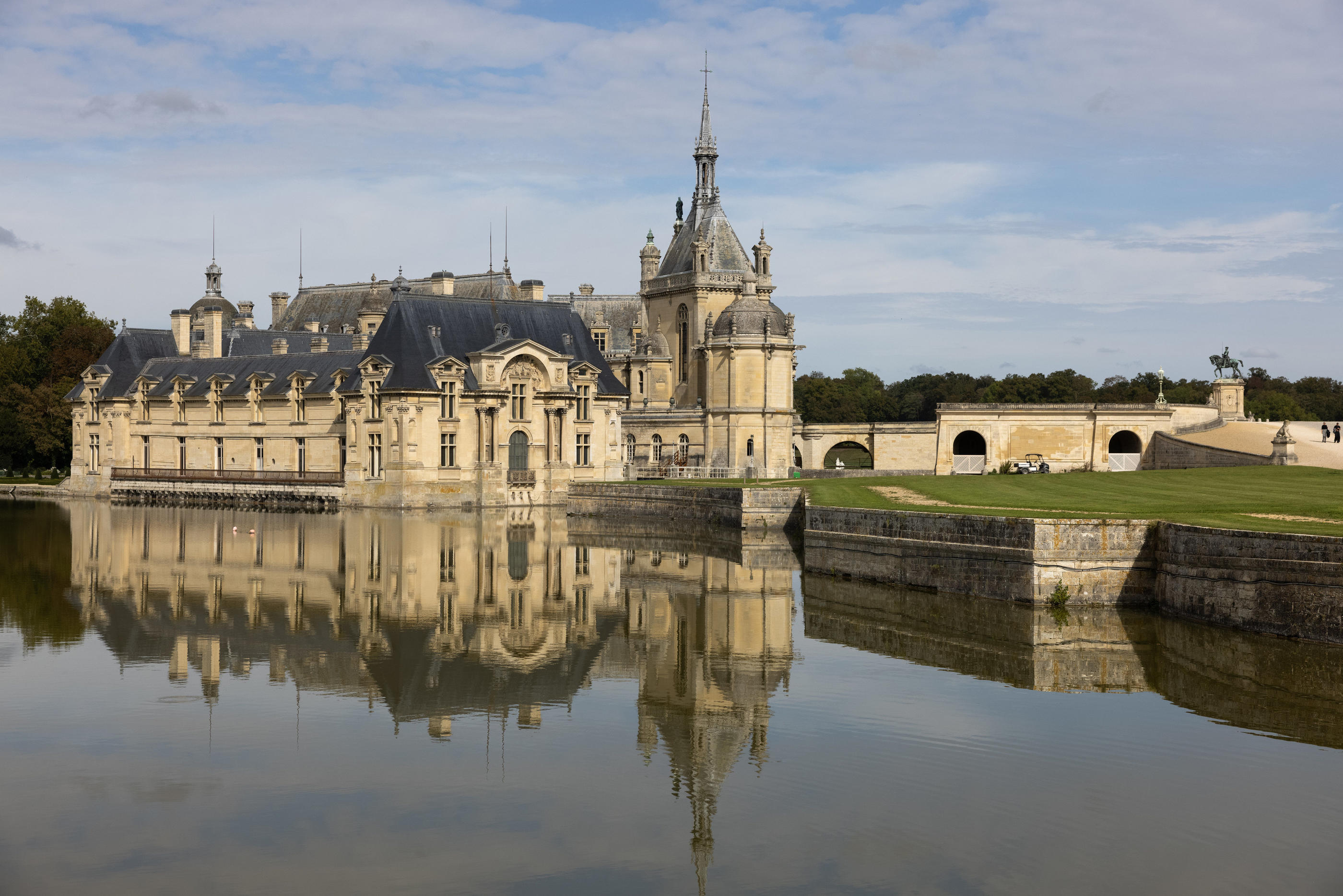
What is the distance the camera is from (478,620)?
25547 mm

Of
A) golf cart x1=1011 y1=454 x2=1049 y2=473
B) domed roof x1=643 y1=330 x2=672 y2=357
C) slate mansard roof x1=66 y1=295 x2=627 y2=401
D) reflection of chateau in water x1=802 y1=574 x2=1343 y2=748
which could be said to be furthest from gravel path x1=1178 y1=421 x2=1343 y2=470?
domed roof x1=643 y1=330 x2=672 y2=357

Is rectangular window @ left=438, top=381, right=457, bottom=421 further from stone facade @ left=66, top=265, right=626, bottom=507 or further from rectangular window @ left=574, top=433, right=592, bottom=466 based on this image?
rectangular window @ left=574, top=433, right=592, bottom=466

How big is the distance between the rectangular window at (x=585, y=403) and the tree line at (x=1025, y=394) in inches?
886

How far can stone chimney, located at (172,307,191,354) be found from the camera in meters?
74.9

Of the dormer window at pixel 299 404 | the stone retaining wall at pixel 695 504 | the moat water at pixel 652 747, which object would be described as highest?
the dormer window at pixel 299 404

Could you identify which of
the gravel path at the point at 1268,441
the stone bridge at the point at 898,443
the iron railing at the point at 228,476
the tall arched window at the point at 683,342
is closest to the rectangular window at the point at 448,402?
the iron railing at the point at 228,476

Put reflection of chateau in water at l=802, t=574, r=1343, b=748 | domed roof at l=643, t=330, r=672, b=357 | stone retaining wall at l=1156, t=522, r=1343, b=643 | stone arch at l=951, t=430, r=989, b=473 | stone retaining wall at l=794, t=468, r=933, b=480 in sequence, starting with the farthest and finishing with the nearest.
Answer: domed roof at l=643, t=330, r=672, b=357, stone arch at l=951, t=430, r=989, b=473, stone retaining wall at l=794, t=468, r=933, b=480, stone retaining wall at l=1156, t=522, r=1343, b=643, reflection of chateau in water at l=802, t=574, r=1343, b=748

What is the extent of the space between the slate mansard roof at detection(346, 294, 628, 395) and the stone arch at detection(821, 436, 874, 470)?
1354cm

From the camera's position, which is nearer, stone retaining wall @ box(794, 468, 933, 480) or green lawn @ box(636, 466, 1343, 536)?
green lawn @ box(636, 466, 1343, 536)

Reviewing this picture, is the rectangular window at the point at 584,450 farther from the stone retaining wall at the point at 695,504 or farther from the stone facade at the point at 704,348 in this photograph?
the stone retaining wall at the point at 695,504

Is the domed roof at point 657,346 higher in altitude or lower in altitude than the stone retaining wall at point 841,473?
higher

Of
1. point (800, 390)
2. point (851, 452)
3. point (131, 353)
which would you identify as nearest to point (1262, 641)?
point (131, 353)

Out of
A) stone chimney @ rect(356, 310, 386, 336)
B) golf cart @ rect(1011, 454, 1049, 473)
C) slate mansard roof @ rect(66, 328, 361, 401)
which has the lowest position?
golf cart @ rect(1011, 454, 1049, 473)

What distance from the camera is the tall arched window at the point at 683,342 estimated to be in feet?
244
